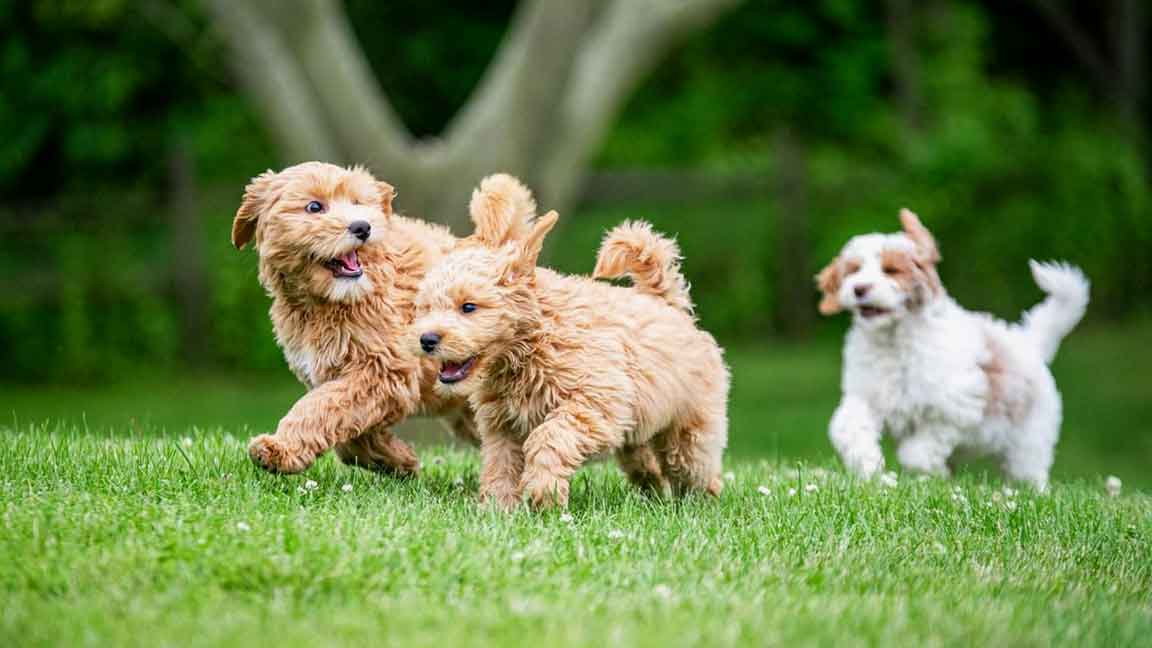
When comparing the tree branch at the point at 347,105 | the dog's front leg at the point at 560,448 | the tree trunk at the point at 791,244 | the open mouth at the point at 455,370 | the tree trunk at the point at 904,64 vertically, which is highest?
the tree trunk at the point at 904,64

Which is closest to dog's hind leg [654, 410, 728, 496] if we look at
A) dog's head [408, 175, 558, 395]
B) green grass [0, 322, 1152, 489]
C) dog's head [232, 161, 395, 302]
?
dog's head [408, 175, 558, 395]

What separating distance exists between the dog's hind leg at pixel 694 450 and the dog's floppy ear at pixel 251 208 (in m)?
1.94

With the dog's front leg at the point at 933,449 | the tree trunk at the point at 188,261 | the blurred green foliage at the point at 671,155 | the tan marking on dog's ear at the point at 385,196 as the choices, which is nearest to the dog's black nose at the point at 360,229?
the tan marking on dog's ear at the point at 385,196

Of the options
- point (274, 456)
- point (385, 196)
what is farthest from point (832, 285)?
point (274, 456)

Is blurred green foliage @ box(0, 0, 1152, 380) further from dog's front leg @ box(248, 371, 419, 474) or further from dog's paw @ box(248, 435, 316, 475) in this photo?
dog's paw @ box(248, 435, 316, 475)

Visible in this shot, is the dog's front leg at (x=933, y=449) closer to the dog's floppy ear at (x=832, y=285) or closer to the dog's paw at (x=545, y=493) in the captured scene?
the dog's floppy ear at (x=832, y=285)

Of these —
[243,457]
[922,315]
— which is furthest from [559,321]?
[922,315]

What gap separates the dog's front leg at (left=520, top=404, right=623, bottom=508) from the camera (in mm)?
5148

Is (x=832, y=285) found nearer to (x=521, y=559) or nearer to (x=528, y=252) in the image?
(x=528, y=252)

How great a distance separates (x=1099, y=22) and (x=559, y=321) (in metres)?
18.6

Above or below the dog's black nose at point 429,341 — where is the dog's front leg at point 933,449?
above

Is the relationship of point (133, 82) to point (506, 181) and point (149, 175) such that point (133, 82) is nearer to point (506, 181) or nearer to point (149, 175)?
point (149, 175)

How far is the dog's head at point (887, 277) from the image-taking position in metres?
7.32

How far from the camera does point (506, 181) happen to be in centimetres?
584
